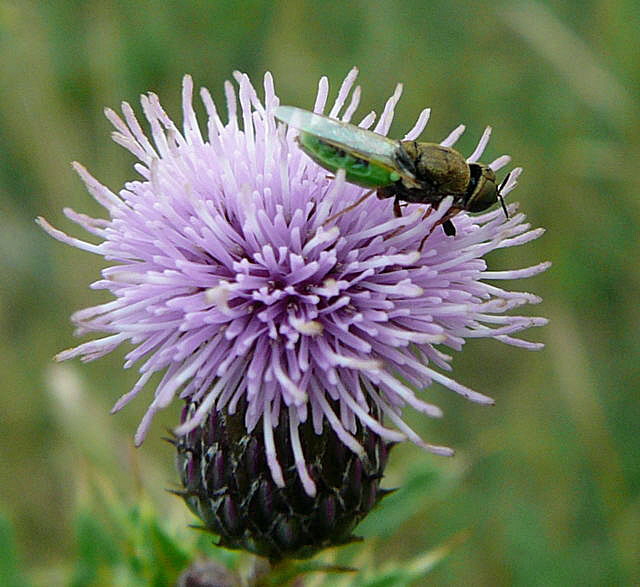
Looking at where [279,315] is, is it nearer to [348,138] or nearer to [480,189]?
[348,138]

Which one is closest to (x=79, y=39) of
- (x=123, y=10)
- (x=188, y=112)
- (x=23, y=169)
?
(x=123, y=10)

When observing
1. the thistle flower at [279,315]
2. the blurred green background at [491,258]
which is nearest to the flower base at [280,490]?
the thistle flower at [279,315]

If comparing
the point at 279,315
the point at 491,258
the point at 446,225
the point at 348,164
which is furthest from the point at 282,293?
the point at 491,258

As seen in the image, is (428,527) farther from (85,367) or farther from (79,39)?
(79,39)

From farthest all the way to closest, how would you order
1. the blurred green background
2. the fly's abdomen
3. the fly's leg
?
the blurred green background
the fly's leg
the fly's abdomen

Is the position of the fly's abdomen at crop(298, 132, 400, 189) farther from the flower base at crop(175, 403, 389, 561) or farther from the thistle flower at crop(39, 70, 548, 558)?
the flower base at crop(175, 403, 389, 561)

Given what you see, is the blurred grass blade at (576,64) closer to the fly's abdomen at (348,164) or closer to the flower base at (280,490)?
the fly's abdomen at (348,164)

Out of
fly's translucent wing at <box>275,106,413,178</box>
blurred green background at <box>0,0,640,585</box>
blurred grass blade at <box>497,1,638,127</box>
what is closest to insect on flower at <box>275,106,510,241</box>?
fly's translucent wing at <box>275,106,413,178</box>
